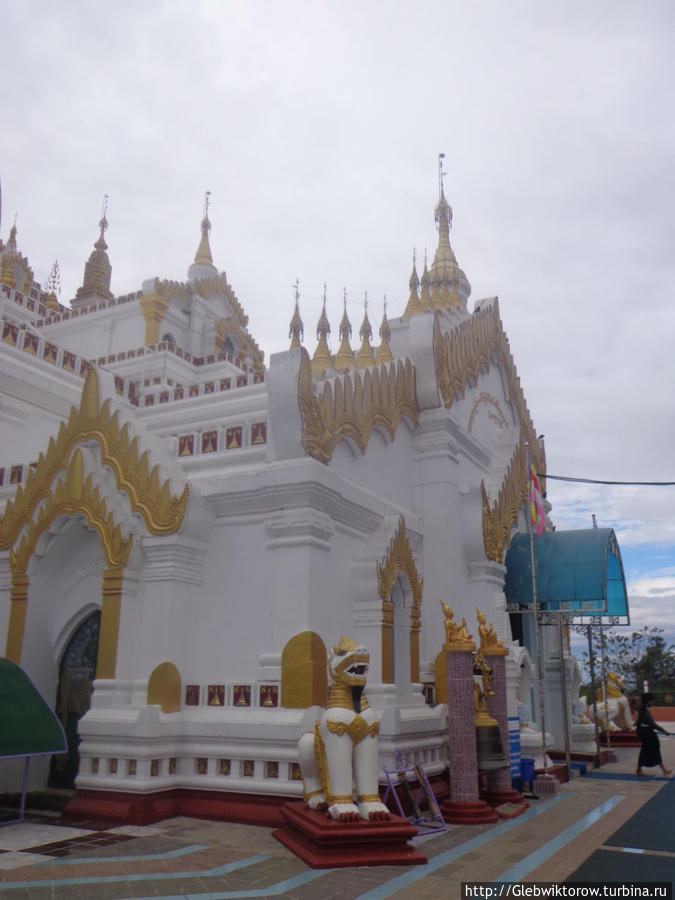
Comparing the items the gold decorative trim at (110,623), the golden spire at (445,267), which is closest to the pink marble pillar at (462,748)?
the gold decorative trim at (110,623)

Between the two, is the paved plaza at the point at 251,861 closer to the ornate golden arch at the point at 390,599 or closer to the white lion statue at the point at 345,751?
Answer: the white lion statue at the point at 345,751

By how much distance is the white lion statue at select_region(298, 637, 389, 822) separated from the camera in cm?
720

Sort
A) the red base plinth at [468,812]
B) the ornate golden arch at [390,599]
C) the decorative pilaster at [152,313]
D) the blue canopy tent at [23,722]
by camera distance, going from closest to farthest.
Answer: the blue canopy tent at [23,722]
the red base plinth at [468,812]
the ornate golden arch at [390,599]
the decorative pilaster at [152,313]

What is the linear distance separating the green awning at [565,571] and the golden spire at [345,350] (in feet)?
27.4

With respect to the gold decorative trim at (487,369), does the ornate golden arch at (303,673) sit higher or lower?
lower

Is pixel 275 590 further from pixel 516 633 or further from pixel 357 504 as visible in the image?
pixel 516 633

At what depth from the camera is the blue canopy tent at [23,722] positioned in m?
8.13

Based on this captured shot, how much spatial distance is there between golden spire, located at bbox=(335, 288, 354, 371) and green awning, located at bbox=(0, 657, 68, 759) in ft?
48.5

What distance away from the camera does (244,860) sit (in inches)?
270

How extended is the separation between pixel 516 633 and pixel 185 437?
1113cm

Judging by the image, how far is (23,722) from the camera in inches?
331

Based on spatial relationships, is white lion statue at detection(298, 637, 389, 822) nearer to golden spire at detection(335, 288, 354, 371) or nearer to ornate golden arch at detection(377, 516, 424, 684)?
→ ornate golden arch at detection(377, 516, 424, 684)

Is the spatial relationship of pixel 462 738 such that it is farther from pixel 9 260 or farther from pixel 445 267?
pixel 9 260

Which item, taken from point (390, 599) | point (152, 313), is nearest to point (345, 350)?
point (152, 313)
